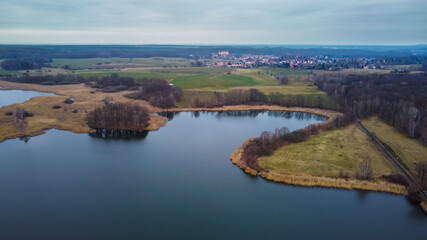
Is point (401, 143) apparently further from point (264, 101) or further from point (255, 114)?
point (264, 101)

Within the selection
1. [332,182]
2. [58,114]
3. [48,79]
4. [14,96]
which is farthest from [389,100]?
[48,79]

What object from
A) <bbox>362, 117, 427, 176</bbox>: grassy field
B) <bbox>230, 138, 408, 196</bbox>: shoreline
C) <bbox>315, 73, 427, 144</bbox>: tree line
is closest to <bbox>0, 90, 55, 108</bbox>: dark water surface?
<bbox>230, 138, 408, 196</bbox>: shoreline

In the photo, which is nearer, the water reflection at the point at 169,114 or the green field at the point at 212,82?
the water reflection at the point at 169,114

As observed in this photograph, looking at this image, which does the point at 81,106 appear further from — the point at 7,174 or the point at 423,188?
the point at 423,188

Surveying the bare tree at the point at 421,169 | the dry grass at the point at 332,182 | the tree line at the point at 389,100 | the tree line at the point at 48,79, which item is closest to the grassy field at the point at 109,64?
the tree line at the point at 48,79

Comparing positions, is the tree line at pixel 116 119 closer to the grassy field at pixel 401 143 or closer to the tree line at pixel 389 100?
the grassy field at pixel 401 143

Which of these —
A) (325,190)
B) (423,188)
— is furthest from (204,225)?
(423,188)

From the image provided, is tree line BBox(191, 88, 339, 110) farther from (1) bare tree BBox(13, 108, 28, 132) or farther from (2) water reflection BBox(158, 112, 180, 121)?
(1) bare tree BBox(13, 108, 28, 132)
